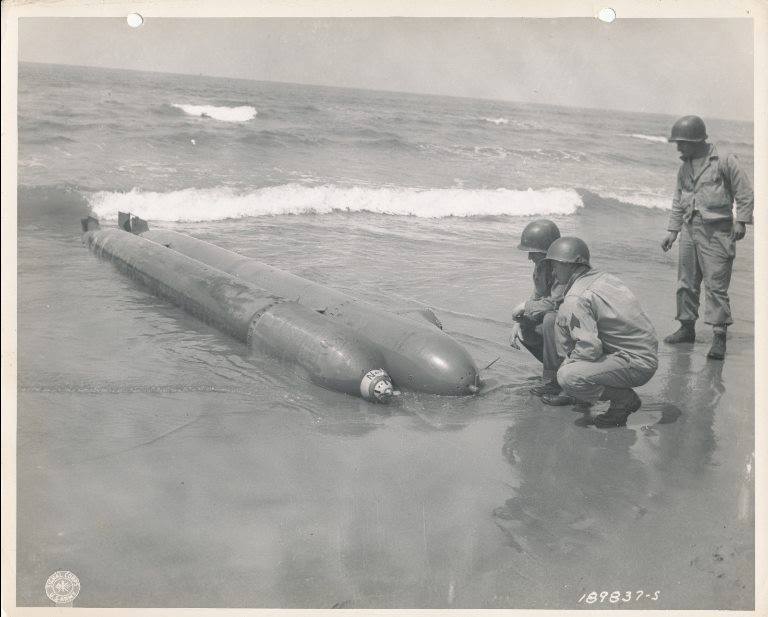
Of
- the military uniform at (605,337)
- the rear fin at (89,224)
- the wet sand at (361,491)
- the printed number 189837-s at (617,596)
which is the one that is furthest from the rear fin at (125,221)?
the printed number 189837-s at (617,596)

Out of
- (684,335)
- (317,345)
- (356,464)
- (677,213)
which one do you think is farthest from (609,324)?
(684,335)

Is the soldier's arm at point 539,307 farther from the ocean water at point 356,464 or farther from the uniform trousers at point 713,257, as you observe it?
the uniform trousers at point 713,257

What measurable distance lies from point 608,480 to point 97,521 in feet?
11.3

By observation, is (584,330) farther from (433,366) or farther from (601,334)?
(433,366)

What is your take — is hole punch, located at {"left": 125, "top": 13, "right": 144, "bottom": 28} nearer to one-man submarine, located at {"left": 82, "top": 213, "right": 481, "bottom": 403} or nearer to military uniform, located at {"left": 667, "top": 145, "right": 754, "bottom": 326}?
one-man submarine, located at {"left": 82, "top": 213, "right": 481, "bottom": 403}

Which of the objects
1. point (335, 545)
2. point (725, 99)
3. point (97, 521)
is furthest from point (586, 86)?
point (97, 521)

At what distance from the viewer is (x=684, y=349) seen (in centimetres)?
715

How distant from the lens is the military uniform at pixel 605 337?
→ 486 cm

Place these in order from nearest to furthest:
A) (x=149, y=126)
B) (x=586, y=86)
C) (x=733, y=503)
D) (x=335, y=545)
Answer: (x=335, y=545)
(x=733, y=503)
(x=586, y=86)
(x=149, y=126)

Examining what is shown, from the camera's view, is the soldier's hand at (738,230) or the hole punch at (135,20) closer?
the hole punch at (135,20)

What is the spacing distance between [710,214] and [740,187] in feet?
1.29

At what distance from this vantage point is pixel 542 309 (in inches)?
223

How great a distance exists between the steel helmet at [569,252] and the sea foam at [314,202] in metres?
8.76
